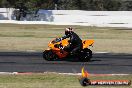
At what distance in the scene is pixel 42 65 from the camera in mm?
18156

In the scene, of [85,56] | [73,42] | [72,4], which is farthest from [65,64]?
[72,4]

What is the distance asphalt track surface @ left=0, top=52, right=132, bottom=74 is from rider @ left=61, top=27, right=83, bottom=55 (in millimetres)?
590

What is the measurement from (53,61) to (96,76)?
17.6ft

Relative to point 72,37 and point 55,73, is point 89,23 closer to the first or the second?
point 72,37

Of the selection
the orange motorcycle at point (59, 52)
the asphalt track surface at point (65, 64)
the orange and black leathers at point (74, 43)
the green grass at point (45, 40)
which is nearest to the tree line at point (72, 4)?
the green grass at point (45, 40)

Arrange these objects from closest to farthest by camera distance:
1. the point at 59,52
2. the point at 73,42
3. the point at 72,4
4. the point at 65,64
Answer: the point at 65,64, the point at 73,42, the point at 59,52, the point at 72,4

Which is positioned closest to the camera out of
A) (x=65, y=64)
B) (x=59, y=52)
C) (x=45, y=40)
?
(x=65, y=64)

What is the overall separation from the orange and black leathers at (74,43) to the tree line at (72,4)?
47933 mm

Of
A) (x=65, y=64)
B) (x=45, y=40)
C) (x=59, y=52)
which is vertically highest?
(x=59, y=52)

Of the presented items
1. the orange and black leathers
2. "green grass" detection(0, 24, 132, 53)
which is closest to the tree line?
"green grass" detection(0, 24, 132, 53)

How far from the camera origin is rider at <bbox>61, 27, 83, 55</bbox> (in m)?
19.6

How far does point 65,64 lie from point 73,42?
4.38ft

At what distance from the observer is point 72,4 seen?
90.8 meters

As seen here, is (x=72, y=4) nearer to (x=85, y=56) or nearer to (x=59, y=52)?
(x=85, y=56)
